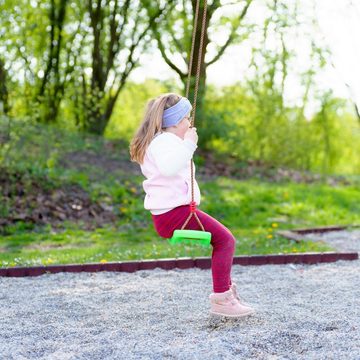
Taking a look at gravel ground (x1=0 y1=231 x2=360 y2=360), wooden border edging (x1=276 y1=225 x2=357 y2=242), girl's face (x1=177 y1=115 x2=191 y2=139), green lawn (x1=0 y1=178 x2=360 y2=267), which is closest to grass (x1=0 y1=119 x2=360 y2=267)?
green lawn (x1=0 y1=178 x2=360 y2=267)

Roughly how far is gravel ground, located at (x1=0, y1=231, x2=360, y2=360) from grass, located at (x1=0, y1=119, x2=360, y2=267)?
863mm

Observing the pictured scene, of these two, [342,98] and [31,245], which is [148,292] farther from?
[342,98]

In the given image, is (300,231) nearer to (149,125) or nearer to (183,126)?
(183,126)

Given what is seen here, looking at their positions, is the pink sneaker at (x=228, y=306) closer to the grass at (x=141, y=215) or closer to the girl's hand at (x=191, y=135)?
the girl's hand at (x=191, y=135)

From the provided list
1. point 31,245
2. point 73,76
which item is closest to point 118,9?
point 73,76

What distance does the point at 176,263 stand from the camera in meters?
5.52

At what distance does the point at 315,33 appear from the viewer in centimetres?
1348

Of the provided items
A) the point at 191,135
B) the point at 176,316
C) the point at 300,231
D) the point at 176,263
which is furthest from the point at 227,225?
the point at 191,135

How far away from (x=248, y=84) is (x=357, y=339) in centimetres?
1106

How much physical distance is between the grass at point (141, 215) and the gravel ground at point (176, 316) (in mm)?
863

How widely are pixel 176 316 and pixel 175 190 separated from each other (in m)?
0.78

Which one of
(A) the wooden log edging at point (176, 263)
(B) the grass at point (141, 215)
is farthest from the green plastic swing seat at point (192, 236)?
(B) the grass at point (141, 215)

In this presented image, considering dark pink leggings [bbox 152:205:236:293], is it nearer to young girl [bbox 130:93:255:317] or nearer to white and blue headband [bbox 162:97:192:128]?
young girl [bbox 130:93:255:317]

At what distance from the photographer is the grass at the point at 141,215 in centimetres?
631
